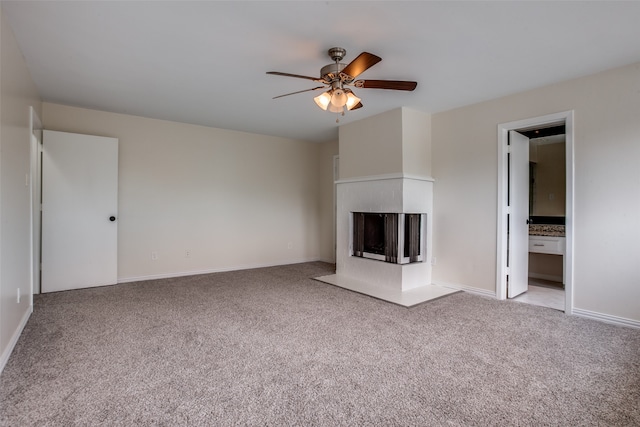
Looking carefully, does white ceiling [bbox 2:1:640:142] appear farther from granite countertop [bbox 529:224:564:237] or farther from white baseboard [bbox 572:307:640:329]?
white baseboard [bbox 572:307:640:329]

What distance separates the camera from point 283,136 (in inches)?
231

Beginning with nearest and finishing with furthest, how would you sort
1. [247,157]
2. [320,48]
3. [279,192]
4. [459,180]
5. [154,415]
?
[154,415], [320,48], [459,180], [247,157], [279,192]

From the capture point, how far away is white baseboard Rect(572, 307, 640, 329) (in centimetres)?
282

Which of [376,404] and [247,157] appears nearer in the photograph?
[376,404]

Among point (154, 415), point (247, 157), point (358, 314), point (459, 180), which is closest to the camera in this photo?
point (154, 415)

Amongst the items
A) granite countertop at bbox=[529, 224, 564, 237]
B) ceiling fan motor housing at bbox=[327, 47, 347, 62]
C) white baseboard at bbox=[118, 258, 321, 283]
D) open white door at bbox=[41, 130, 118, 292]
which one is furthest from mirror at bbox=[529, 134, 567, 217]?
open white door at bbox=[41, 130, 118, 292]

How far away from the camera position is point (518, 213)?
12.7ft

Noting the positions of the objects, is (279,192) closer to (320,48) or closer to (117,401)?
(320,48)

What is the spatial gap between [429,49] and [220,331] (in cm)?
293

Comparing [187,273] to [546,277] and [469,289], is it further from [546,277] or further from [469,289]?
[546,277]

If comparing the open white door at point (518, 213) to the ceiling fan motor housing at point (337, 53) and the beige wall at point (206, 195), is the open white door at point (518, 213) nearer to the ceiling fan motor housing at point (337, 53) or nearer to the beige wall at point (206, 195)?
the ceiling fan motor housing at point (337, 53)

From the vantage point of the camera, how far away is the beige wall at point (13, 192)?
209cm

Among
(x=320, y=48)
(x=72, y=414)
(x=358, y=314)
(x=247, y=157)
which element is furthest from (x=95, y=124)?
(x=358, y=314)

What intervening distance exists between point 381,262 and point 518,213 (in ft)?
5.80
